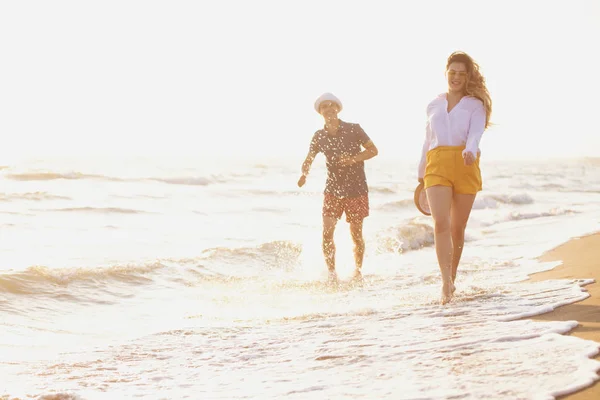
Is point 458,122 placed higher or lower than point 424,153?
higher

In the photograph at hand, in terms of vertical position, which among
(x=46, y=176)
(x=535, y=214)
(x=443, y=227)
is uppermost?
(x=46, y=176)

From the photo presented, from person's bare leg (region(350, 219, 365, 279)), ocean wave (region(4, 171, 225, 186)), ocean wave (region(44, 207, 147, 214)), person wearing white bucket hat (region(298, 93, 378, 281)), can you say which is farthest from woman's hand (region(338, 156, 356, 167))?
ocean wave (region(4, 171, 225, 186))

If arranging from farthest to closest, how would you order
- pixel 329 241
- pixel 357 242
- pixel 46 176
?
pixel 46 176, pixel 357 242, pixel 329 241

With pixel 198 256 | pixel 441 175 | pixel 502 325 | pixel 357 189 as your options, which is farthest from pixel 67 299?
pixel 502 325

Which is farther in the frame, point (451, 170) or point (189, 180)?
point (189, 180)

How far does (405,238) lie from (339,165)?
4438 mm

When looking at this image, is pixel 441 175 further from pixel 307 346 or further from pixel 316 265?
pixel 316 265

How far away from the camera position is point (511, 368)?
310cm

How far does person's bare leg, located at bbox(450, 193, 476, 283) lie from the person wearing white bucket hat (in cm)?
199

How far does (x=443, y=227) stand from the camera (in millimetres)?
5125

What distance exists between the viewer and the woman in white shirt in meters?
5.07

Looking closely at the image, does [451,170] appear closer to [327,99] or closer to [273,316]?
[273,316]

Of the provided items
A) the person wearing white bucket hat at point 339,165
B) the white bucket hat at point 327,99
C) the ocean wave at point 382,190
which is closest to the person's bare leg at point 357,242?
the person wearing white bucket hat at point 339,165

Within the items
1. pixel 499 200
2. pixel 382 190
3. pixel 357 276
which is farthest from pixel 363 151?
pixel 382 190
